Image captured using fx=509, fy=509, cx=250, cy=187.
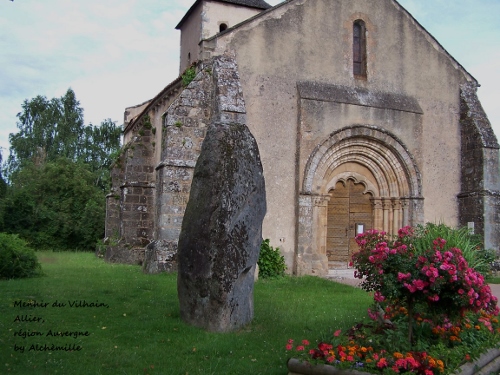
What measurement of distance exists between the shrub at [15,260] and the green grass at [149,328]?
0.57 meters

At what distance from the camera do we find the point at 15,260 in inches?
442

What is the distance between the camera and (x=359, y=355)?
5152mm

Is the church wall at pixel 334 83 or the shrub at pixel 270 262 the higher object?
the church wall at pixel 334 83

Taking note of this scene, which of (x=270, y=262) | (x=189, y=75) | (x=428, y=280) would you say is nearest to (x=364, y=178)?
(x=270, y=262)

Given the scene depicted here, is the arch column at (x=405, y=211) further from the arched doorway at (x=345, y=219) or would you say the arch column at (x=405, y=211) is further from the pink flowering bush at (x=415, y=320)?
the pink flowering bush at (x=415, y=320)

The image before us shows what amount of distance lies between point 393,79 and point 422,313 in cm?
1093

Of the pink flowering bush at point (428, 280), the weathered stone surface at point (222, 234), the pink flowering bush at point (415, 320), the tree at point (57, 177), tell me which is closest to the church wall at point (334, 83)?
the weathered stone surface at point (222, 234)

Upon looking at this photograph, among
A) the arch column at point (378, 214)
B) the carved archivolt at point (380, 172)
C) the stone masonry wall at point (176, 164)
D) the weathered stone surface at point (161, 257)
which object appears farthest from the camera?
the arch column at point (378, 214)

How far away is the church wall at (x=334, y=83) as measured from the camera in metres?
13.9

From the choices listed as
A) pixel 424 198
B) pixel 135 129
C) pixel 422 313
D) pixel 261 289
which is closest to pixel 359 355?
pixel 422 313

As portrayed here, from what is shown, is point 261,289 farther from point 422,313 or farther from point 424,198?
point 424,198

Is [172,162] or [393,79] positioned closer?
[172,162]

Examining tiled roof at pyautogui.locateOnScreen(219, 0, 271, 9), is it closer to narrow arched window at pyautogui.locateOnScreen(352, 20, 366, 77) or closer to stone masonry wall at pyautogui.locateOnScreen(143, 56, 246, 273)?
narrow arched window at pyautogui.locateOnScreen(352, 20, 366, 77)

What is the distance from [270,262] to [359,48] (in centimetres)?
736
